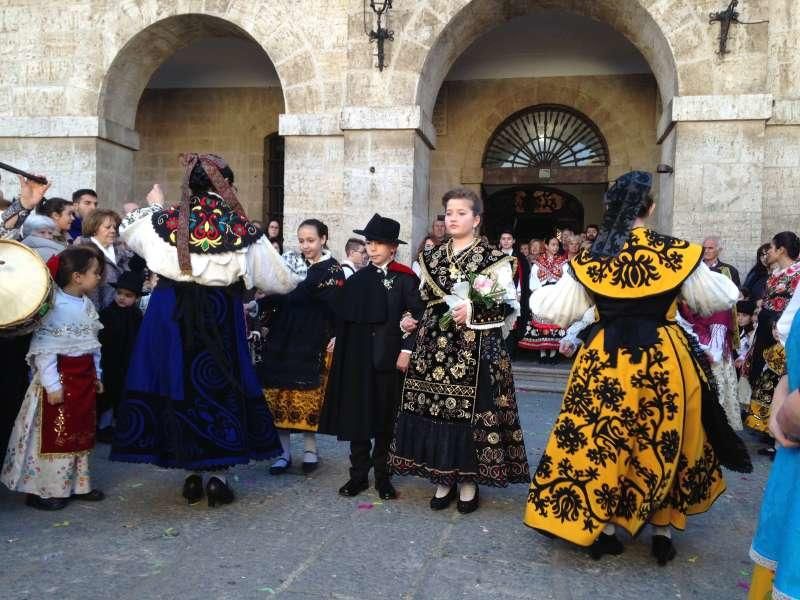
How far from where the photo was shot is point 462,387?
4.17 metres

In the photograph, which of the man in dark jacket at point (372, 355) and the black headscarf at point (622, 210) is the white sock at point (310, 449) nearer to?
the man in dark jacket at point (372, 355)

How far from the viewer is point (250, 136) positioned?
1330cm

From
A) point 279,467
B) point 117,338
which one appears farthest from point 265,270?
point 117,338

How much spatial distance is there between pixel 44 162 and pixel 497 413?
8.53 m

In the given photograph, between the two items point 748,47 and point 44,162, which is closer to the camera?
point 748,47

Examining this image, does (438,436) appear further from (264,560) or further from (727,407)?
(727,407)

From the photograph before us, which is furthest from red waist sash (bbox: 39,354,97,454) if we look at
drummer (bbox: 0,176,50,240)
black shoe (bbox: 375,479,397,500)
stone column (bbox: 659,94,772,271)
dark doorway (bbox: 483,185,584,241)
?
dark doorway (bbox: 483,185,584,241)

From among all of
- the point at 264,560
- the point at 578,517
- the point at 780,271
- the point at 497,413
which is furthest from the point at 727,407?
the point at 264,560

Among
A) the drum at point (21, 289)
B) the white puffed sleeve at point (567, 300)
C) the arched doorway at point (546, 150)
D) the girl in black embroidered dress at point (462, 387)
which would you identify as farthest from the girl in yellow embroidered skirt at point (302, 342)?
the arched doorway at point (546, 150)

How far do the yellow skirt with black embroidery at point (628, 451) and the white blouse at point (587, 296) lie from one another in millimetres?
192

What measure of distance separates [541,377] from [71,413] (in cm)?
607

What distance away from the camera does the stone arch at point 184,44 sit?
968 centimetres

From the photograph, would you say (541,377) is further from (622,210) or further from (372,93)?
(622,210)

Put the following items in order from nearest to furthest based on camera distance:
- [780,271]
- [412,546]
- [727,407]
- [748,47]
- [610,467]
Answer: [610,467]
[412,546]
[780,271]
[727,407]
[748,47]
